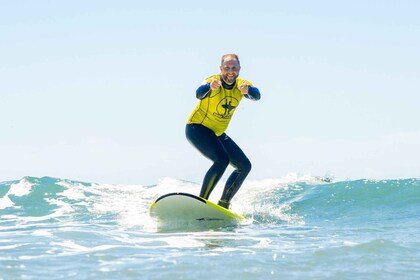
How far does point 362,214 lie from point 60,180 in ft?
32.2

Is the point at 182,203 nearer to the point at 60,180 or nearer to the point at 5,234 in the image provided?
the point at 5,234

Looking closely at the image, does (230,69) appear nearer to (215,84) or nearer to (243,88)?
(243,88)

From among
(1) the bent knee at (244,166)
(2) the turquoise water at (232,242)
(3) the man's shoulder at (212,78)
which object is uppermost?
(3) the man's shoulder at (212,78)

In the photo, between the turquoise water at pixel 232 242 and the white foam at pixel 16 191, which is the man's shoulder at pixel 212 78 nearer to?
the turquoise water at pixel 232 242

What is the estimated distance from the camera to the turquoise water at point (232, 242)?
5.27 meters

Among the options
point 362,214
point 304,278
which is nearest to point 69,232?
point 304,278

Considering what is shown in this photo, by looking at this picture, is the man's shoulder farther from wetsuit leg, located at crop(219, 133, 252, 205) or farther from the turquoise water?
the turquoise water

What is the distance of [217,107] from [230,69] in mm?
624

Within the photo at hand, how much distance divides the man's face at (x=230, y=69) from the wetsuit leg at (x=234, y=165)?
3.37ft

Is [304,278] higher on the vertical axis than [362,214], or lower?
lower

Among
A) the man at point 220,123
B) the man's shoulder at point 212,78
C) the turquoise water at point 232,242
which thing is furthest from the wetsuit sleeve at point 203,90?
the turquoise water at point 232,242

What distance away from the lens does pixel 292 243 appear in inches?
275

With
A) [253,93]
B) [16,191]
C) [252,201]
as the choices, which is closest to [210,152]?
[253,93]

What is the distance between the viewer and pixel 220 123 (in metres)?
9.20
